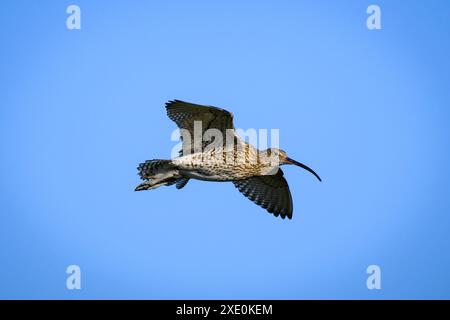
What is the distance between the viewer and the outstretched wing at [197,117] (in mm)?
12969

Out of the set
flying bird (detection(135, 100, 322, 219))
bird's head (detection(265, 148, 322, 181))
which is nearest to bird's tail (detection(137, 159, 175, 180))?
flying bird (detection(135, 100, 322, 219))

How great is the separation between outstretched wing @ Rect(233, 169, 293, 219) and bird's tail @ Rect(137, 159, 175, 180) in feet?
6.10

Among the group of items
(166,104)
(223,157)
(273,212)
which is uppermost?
(166,104)

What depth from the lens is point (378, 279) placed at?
792 inches

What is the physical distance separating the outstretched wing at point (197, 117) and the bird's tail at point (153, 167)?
49cm

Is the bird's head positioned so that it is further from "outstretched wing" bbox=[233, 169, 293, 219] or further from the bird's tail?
the bird's tail

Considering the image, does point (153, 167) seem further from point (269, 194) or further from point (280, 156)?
point (269, 194)

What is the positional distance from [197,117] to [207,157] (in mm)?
754

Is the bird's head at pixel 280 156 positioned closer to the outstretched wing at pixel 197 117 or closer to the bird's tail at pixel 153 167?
the outstretched wing at pixel 197 117

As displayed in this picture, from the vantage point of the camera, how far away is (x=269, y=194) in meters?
15.3
